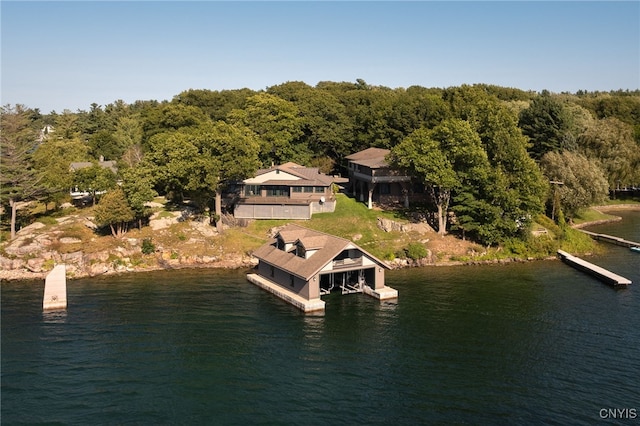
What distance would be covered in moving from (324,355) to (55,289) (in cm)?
3159

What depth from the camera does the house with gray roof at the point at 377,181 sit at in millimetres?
81750

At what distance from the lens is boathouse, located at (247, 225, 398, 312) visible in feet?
167

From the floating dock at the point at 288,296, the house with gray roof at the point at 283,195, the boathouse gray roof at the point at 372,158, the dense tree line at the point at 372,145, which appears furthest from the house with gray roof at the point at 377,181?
the floating dock at the point at 288,296

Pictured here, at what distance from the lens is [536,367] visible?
37.5m

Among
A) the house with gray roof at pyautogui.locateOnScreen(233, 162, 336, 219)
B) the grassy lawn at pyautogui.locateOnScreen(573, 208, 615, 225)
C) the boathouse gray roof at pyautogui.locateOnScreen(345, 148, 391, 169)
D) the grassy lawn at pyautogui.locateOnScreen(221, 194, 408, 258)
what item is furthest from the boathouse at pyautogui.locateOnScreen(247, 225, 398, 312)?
the grassy lawn at pyautogui.locateOnScreen(573, 208, 615, 225)

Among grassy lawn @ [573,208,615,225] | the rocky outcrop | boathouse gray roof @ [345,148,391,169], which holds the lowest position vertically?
the rocky outcrop

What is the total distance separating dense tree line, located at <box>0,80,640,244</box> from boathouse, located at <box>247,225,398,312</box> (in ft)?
64.5

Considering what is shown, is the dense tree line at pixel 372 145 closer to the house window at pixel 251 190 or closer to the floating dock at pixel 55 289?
the house window at pixel 251 190

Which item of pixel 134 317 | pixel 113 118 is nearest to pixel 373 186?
pixel 134 317

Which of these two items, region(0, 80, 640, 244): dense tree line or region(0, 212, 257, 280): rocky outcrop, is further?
region(0, 80, 640, 244): dense tree line

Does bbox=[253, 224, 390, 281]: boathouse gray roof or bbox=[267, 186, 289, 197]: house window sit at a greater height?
bbox=[267, 186, 289, 197]: house window

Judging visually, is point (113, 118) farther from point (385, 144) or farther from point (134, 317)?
point (134, 317)

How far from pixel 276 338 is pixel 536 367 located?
66.9 feet

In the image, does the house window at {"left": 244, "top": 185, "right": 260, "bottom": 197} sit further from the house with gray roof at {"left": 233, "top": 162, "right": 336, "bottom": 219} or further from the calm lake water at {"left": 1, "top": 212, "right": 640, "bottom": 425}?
the calm lake water at {"left": 1, "top": 212, "right": 640, "bottom": 425}
